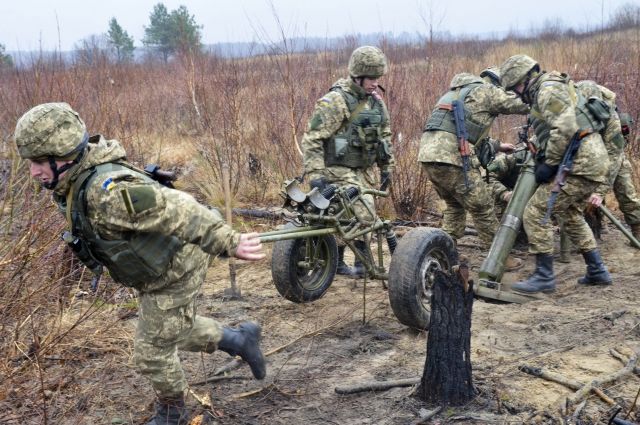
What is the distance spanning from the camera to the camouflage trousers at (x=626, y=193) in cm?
643

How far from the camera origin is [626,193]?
645 cm

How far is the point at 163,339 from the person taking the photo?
315 centimetres

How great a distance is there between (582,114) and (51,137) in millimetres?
4240

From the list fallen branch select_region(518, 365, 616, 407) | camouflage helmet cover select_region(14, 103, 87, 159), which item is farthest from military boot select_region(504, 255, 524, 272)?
camouflage helmet cover select_region(14, 103, 87, 159)

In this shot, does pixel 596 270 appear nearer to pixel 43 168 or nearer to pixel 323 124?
pixel 323 124

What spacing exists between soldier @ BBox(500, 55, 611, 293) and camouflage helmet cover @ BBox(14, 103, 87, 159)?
3787mm

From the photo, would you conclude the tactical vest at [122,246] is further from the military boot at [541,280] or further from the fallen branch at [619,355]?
the military boot at [541,280]

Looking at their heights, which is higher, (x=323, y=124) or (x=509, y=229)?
(x=323, y=124)

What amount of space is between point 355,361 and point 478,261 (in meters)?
2.72

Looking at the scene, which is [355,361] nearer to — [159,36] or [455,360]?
[455,360]

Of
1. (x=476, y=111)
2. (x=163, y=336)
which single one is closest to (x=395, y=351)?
(x=163, y=336)

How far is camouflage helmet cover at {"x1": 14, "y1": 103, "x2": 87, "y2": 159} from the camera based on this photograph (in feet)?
9.09

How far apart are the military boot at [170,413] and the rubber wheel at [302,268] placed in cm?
168

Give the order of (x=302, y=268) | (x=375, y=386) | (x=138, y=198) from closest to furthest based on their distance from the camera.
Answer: (x=138, y=198), (x=375, y=386), (x=302, y=268)
